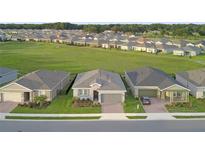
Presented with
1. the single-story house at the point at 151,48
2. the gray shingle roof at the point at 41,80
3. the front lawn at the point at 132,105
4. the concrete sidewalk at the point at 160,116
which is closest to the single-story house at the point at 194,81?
the front lawn at the point at 132,105

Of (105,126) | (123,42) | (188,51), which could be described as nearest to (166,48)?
(188,51)

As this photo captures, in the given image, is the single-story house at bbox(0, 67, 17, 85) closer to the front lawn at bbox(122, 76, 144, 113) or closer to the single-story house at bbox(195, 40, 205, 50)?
the front lawn at bbox(122, 76, 144, 113)

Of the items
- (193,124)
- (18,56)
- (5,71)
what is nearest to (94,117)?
(193,124)

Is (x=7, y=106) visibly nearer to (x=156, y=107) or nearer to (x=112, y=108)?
(x=112, y=108)

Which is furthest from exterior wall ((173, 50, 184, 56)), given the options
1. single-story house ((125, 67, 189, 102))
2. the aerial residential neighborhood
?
single-story house ((125, 67, 189, 102))

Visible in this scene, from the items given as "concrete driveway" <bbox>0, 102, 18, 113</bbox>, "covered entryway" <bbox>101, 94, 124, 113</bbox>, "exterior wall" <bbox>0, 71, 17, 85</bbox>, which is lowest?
"concrete driveway" <bbox>0, 102, 18, 113</bbox>

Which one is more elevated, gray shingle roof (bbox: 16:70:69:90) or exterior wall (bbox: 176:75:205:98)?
gray shingle roof (bbox: 16:70:69:90)
